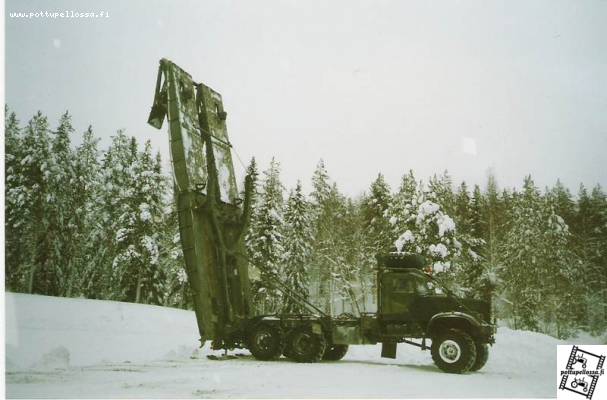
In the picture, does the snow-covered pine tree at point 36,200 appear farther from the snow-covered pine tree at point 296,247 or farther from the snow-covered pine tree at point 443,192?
the snow-covered pine tree at point 443,192

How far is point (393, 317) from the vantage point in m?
8.07

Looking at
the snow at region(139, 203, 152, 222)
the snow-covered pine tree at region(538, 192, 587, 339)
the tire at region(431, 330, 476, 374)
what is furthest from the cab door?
the snow at region(139, 203, 152, 222)

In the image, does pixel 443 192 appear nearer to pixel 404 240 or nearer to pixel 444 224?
pixel 444 224

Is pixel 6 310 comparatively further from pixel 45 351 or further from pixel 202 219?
pixel 202 219

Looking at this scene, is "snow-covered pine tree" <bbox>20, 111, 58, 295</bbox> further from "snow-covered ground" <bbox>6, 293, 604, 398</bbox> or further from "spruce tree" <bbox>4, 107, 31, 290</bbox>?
"snow-covered ground" <bbox>6, 293, 604, 398</bbox>

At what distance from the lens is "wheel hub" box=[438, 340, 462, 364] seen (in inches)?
286

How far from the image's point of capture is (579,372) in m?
7.44

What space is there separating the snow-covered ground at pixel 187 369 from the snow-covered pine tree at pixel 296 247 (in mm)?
4494

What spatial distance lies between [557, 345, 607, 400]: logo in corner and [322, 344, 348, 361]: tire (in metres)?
3.36

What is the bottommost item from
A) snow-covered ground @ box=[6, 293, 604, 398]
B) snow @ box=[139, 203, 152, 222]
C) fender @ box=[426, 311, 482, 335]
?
snow-covered ground @ box=[6, 293, 604, 398]

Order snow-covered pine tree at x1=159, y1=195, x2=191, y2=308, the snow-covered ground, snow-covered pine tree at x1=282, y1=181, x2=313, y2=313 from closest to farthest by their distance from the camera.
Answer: the snow-covered ground < snow-covered pine tree at x1=282, y1=181, x2=313, y2=313 < snow-covered pine tree at x1=159, y1=195, x2=191, y2=308

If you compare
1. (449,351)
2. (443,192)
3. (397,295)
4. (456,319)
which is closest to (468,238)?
(443,192)

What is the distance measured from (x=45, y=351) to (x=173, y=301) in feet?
45.0

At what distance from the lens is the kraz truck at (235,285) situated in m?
7.96
